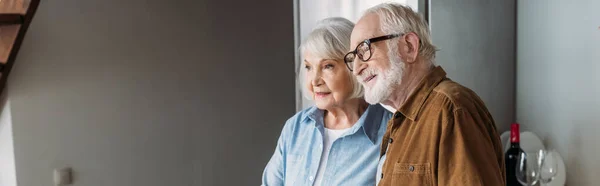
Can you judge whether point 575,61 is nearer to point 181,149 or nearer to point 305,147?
point 305,147

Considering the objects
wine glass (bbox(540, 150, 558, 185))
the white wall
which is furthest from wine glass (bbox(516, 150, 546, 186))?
the white wall

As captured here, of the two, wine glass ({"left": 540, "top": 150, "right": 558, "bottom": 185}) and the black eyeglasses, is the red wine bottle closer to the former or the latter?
wine glass ({"left": 540, "top": 150, "right": 558, "bottom": 185})

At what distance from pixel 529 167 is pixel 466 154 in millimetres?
743

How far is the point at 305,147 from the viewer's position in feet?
4.31

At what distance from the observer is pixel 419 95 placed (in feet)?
2.89

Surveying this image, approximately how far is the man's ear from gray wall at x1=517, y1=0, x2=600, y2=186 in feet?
2.45

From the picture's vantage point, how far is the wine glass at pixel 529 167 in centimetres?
137

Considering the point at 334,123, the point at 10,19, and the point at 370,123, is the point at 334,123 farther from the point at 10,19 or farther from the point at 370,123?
the point at 10,19

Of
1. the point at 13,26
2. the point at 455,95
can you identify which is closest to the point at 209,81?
the point at 13,26

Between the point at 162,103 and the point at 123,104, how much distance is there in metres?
0.20

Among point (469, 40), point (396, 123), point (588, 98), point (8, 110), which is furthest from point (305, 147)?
point (8, 110)

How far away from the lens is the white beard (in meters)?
0.91

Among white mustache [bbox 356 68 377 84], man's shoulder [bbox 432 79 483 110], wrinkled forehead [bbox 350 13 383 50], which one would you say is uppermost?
wrinkled forehead [bbox 350 13 383 50]

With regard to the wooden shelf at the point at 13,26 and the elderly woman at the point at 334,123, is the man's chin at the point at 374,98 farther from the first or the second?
the wooden shelf at the point at 13,26
